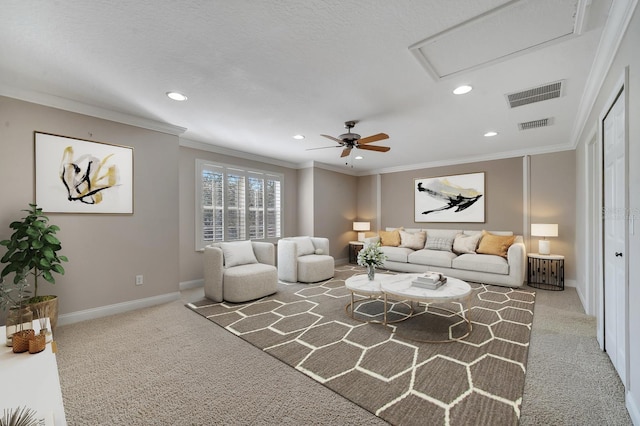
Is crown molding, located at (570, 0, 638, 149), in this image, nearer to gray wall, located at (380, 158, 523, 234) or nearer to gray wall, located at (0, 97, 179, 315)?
gray wall, located at (380, 158, 523, 234)

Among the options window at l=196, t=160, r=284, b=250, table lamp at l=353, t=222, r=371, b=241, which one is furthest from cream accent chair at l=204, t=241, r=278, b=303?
table lamp at l=353, t=222, r=371, b=241

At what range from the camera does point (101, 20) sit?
1.83 meters

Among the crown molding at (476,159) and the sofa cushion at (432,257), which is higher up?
the crown molding at (476,159)

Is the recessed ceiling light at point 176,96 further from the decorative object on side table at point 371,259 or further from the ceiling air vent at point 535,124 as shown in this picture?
the ceiling air vent at point 535,124

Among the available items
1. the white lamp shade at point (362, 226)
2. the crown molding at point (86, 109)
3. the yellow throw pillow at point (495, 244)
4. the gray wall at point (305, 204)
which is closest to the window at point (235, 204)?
the gray wall at point (305, 204)

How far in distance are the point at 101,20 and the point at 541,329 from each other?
4.67 metres

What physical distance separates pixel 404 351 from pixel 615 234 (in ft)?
6.41

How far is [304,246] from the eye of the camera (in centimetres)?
534

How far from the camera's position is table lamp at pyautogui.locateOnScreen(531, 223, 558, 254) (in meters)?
4.64

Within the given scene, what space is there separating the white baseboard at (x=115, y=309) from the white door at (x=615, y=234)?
4711 millimetres

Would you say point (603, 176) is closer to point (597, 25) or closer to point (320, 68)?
point (597, 25)

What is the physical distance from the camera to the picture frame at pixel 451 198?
573cm

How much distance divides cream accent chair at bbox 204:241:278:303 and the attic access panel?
129 inches

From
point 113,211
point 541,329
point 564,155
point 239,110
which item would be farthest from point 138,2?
point 564,155
